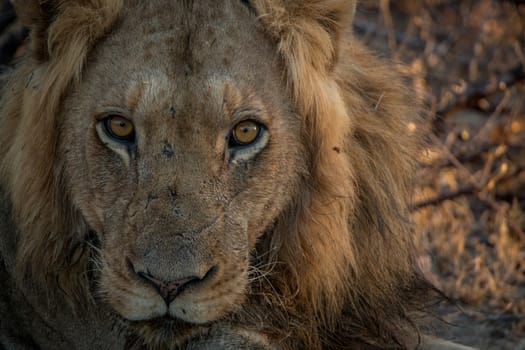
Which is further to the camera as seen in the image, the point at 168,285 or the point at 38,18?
the point at 38,18

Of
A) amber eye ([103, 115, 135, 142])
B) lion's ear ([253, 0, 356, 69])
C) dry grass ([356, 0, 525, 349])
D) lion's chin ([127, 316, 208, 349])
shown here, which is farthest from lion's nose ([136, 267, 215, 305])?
dry grass ([356, 0, 525, 349])

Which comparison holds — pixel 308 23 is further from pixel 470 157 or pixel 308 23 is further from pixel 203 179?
pixel 470 157

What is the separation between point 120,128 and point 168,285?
0.66 meters

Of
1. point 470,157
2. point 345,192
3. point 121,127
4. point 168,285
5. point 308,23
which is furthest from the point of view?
point 470,157

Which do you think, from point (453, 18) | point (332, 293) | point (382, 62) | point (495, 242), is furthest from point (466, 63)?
point (332, 293)

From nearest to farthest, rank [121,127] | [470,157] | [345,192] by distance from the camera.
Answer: [121,127], [345,192], [470,157]

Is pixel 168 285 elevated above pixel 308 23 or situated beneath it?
situated beneath

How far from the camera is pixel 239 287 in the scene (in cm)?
346

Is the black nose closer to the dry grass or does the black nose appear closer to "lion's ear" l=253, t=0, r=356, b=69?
"lion's ear" l=253, t=0, r=356, b=69

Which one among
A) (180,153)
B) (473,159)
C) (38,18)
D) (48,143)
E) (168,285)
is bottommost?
(473,159)

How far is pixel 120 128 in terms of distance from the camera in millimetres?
3500

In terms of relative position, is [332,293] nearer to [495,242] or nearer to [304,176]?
[304,176]

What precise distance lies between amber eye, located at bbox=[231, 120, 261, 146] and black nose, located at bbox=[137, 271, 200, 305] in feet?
1.86

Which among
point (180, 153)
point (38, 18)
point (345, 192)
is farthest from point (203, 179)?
point (38, 18)
